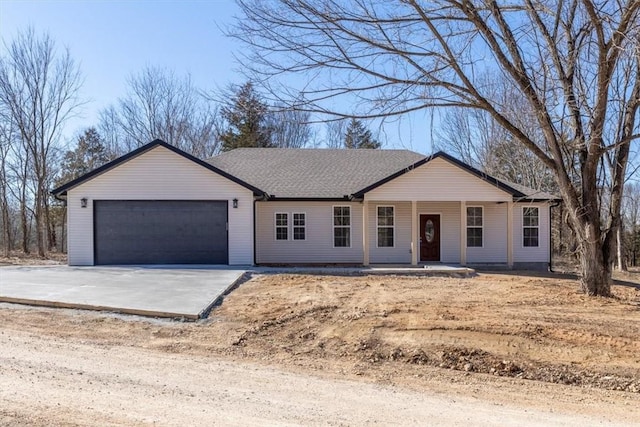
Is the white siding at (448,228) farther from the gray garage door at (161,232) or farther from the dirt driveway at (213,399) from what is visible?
the dirt driveway at (213,399)

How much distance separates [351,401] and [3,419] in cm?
288

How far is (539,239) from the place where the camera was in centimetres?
1808

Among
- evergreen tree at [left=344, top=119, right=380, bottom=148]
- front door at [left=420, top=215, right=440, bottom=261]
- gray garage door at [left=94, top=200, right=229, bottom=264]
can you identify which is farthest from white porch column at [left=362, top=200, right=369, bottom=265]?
evergreen tree at [left=344, top=119, right=380, bottom=148]

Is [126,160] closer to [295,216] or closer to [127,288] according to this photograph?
[295,216]

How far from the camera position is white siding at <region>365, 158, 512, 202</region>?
1662 centimetres

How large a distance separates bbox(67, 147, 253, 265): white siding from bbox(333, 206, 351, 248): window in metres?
3.17

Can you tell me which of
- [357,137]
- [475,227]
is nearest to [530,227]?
[475,227]

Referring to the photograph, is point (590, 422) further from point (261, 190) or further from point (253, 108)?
point (261, 190)

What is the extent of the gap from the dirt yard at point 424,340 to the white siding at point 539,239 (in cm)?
786

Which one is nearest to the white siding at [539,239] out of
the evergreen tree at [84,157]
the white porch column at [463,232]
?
the white porch column at [463,232]

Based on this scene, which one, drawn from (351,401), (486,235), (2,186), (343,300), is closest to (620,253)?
(486,235)

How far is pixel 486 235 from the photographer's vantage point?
1809 cm

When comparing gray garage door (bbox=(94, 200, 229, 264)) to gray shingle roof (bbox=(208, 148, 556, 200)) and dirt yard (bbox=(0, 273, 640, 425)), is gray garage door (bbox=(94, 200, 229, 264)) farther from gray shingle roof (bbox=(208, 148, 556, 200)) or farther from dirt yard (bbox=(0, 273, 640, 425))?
dirt yard (bbox=(0, 273, 640, 425))

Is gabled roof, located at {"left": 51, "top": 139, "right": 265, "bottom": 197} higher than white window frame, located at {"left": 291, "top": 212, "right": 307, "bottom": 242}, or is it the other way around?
gabled roof, located at {"left": 51, "top": 139, "right": 265, "bottom": 197}
